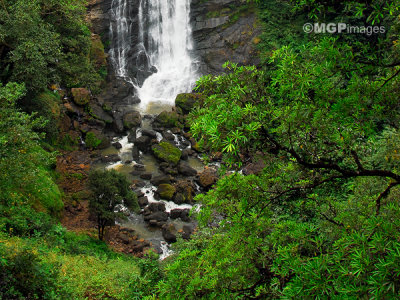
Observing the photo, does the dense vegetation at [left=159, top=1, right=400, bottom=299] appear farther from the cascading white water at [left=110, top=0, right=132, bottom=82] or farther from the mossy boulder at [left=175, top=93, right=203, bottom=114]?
the cascading white water at [left=110, top=0, right=132, bottom=82]

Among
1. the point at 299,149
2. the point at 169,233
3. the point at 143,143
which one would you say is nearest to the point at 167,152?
the point at 143,143

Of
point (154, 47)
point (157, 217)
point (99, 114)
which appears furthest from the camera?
point (154, 47)

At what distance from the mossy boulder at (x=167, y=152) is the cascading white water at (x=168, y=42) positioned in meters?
9.32

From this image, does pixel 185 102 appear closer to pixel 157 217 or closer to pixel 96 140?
pixel 96 140

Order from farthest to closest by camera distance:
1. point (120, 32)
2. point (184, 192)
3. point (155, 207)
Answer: point (120, 32) → point (184, 192) → point (155, 207)

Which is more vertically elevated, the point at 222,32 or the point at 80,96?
the point at 222,32

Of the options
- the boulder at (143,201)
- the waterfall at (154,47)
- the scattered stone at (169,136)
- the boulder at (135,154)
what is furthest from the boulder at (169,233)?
the waterfall at (154,47)

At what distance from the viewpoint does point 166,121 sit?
82.4 feet

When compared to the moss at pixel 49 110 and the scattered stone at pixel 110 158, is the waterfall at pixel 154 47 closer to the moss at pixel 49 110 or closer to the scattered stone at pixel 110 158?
the scattered stone at pixel 110 158

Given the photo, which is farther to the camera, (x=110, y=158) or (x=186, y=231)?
(x=110, y=158)

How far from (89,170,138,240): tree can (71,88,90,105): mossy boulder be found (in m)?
10.9

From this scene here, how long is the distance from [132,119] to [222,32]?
13047 millimetres

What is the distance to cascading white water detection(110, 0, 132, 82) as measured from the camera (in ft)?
101

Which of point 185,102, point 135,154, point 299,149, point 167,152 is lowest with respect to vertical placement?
point 135,154
